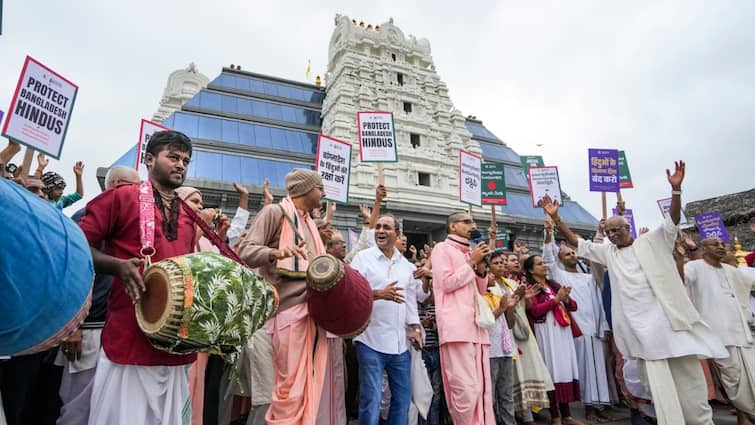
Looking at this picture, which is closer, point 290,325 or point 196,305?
point 196,305

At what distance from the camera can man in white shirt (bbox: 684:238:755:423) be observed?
4.22 m

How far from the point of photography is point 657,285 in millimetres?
3803

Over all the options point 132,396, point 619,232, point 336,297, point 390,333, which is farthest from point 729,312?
point 132,396

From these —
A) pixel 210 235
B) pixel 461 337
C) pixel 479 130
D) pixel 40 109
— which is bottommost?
pixel 461 337

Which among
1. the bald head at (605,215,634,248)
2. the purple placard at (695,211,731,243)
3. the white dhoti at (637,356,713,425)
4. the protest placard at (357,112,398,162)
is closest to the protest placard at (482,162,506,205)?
the protest placard at (357,112,398,162)

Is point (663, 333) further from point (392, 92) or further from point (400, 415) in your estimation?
point (392, 92)

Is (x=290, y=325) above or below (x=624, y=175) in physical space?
below

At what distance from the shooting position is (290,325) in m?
2.71

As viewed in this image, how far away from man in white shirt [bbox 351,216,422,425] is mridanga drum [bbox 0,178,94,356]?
7.28ft

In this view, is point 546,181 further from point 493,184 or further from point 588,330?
point 588,330

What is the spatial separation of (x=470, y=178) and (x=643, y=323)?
4.35m

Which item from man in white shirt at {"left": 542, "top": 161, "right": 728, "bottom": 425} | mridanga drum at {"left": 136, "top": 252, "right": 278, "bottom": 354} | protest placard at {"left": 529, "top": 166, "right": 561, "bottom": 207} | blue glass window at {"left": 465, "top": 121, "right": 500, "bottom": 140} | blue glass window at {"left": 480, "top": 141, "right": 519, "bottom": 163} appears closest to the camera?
mridanga drum at {"left": 136, "top": 252, "right": 278, "bottom": 354}

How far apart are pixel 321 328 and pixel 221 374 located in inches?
63.8

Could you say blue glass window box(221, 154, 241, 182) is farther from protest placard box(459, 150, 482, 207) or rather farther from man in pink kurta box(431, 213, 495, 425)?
man in pink kurta box(431, 213, 495, 425)
